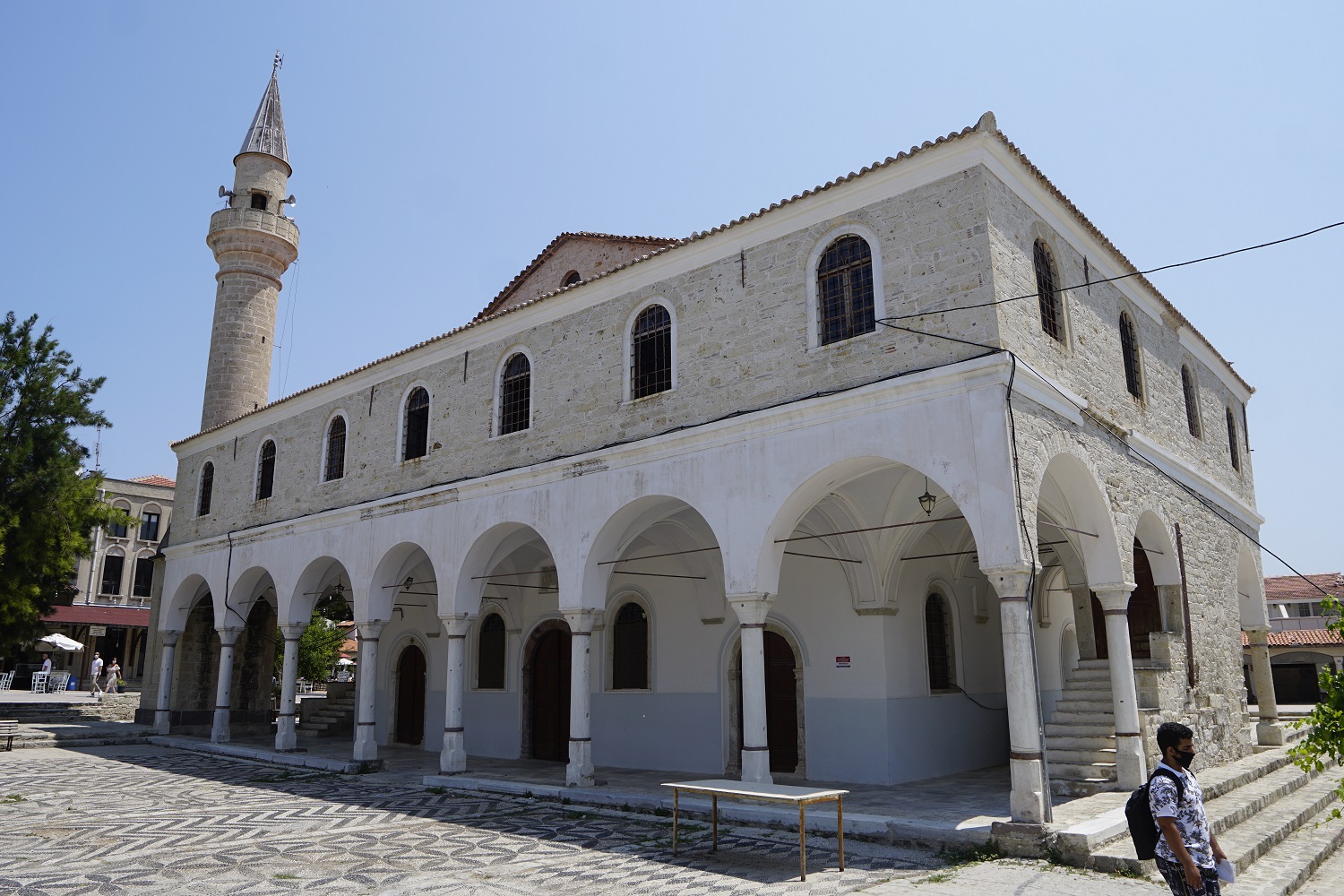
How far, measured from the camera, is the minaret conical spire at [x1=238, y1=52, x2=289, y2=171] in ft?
77.0

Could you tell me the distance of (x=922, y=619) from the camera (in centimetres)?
1304

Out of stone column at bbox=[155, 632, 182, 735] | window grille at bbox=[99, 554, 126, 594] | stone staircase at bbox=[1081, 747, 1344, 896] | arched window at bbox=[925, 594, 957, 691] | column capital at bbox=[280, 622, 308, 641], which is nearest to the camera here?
stone staircase at bbox=[1081, 747, 1344, 896]

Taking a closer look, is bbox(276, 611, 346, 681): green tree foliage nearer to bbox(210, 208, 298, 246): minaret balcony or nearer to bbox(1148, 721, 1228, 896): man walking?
bbox(210, 208, 298, 246): minaret balcony

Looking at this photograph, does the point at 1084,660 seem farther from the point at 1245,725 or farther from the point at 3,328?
the point at 3,328

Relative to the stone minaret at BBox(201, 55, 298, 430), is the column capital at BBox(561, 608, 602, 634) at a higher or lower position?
lower

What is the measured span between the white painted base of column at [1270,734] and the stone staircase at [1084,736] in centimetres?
471

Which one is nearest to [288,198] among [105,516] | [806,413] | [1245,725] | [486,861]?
[105,516]

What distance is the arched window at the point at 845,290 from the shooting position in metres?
10.2

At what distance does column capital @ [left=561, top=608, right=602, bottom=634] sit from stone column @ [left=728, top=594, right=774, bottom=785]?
2.53 meters

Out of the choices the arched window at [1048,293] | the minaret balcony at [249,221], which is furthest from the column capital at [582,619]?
the minaret balcony at [249,221]

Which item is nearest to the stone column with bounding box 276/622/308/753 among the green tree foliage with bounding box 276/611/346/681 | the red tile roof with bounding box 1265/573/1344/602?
the green tree foliage with bounding box 276/611/346/681

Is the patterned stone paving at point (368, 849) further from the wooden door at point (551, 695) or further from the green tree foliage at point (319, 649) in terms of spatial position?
the green tree foliage at point (319, 649)

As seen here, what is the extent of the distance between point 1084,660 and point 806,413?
251 inches

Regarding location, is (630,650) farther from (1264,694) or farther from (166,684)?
(166,684)
